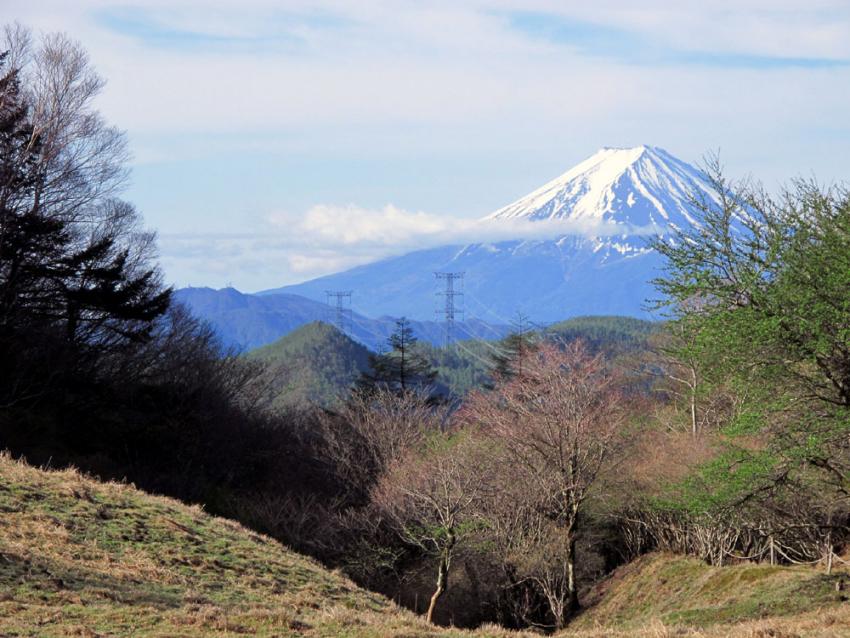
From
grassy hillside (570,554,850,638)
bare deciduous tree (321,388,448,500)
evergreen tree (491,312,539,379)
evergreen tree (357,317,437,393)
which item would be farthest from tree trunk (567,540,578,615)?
evergreen tree (357,317,437,393)

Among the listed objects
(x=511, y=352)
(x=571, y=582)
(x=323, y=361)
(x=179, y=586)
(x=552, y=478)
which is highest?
(x=511, y=352)

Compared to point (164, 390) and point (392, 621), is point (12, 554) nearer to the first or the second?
point (392, 621)

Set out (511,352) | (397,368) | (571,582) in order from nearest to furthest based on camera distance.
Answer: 1. (571,582)
2. (397,368)
3. (511,352)

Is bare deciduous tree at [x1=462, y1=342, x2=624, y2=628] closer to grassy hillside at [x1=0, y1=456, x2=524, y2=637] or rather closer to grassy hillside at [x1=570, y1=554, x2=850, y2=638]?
grassy hillside at [x1=570, y1=554, x2=850, y2=638]

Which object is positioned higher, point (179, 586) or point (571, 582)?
point (179, 586)

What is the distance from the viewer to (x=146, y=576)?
605 inches

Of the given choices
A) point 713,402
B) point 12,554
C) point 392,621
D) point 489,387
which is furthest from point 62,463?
point 489,387

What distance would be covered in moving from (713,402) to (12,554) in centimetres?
3548

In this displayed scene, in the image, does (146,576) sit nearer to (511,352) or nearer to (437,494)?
(437,494)

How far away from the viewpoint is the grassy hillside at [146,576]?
475 inches

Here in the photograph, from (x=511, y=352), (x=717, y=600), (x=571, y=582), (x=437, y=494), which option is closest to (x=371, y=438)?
→ (x=571, y=582)

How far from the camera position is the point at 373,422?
4662cm

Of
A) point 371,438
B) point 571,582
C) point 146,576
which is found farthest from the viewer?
point 371,438

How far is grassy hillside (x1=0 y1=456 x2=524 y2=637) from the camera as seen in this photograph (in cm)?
1206
